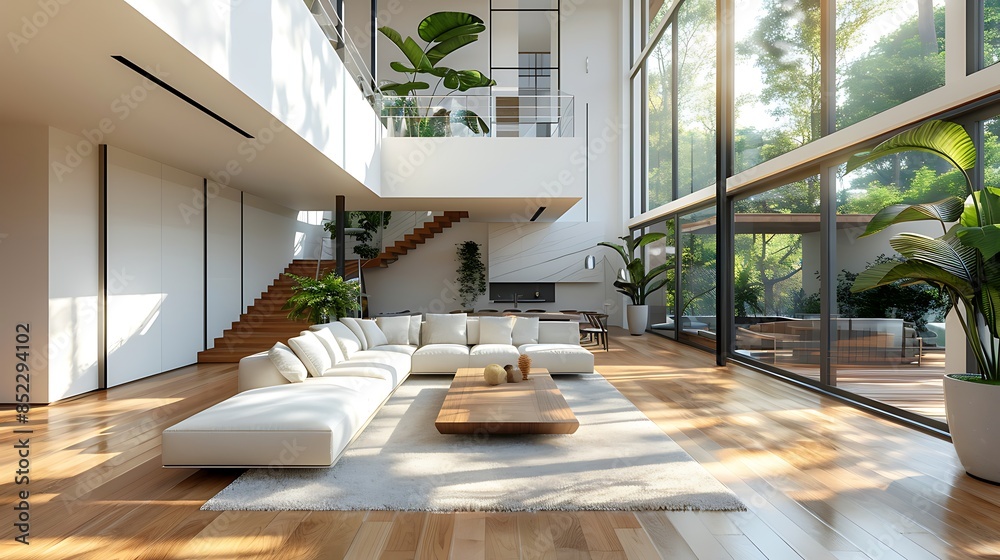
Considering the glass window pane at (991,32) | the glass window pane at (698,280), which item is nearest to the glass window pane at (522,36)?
the glass window pane at (698,280)

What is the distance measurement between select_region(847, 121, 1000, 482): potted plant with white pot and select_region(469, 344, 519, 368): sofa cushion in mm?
3831

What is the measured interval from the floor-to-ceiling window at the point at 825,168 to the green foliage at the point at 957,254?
789 millimetres

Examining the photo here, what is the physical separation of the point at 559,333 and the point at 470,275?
6.43 m

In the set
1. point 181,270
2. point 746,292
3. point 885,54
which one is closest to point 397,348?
point 181,270

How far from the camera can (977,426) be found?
328 centimetres

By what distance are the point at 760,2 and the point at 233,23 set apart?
6428 mm

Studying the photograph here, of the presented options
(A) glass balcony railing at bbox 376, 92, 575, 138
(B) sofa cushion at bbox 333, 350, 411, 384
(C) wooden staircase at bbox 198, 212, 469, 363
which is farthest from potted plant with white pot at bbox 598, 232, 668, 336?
(B) sofa cushion at bbox 333, 350, 411, 384

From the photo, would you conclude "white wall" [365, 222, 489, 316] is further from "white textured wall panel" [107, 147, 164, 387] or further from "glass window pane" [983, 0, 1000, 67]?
"glass window pane" [983, 0, 1000, 67]

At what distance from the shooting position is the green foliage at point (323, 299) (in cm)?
741

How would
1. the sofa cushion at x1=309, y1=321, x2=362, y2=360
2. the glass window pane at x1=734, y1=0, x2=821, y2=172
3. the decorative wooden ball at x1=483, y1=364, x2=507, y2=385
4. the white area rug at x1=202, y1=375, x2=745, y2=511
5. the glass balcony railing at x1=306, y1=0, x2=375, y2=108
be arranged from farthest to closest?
1. the glass balcony railing at x1=306, y1=0, x2=375, y2=108
2. the glass window pane at x1=734, y1=0, x2=821, y2=172
3. the sofa cushion at x1=309, y1=321, x2=362, y2=360
4. the decorative wooden ball at x1=483, y1=364, x2=507, y2=385
5. the white area rug at x1=202, y1=375, x2=745, y2=511

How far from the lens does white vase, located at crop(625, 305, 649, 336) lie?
1193 cm

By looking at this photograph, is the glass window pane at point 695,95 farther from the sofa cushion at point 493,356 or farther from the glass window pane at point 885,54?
the sofa cushion at point 493,356

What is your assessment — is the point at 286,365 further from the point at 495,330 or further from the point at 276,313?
the point at 276,313

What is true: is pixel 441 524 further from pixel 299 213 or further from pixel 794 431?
pixel 299 213
